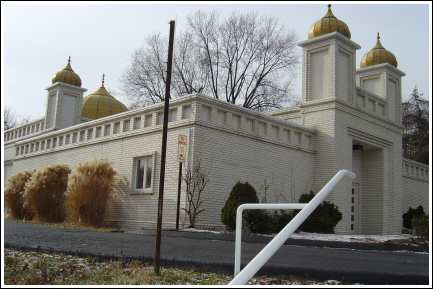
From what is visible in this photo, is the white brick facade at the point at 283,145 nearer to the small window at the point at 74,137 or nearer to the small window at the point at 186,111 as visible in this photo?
the small window at the point at 186,111

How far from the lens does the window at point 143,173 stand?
17000mm

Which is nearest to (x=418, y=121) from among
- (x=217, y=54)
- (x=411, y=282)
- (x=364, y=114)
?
(x=217, y=54)

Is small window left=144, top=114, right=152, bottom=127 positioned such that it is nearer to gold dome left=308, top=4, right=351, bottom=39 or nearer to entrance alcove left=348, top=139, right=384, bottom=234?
gold dome left=308, top=4, right=351, bottom=39

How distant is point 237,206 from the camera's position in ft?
46.8

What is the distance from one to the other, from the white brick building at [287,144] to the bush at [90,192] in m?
0.79

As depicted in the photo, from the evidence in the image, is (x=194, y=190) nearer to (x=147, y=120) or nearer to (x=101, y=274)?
(x=147, y=120)

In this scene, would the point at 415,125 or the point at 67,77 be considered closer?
the point at 67,77

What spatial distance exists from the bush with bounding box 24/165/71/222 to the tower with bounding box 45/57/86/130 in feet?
30.2

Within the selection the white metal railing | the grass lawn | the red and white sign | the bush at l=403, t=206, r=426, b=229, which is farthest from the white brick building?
the white metal railing

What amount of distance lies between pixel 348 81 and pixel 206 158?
7.55 meters

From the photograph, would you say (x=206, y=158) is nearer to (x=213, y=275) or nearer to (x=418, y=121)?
(x=213, y=275)

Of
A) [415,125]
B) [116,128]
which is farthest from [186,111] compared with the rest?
[415,125]

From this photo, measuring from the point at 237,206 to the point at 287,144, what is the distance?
511cm

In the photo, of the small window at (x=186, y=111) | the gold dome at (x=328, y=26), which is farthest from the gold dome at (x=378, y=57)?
the small window at (x=186, y=111)
